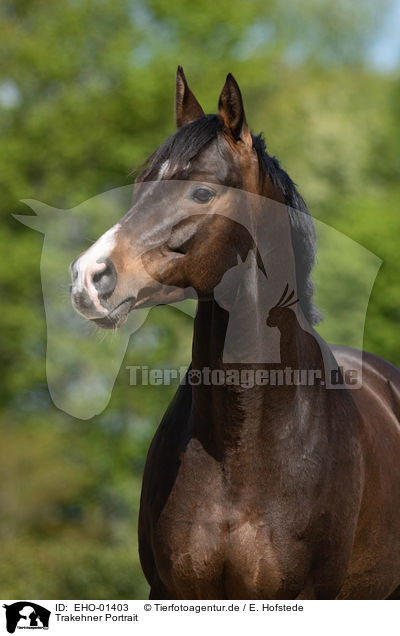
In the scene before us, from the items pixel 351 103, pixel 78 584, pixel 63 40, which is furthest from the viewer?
pixel 351 103

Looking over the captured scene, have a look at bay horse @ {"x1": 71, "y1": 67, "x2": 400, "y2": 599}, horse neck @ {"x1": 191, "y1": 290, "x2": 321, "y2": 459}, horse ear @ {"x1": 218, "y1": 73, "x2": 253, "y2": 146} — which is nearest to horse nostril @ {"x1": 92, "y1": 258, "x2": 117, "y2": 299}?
bay horse @ {"x1": 71, "y1": 67, "x2": 400, "y2": 599}

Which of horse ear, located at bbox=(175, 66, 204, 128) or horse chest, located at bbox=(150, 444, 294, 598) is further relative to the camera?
horse ear, located at bbox=(175, 66, 204, 128)

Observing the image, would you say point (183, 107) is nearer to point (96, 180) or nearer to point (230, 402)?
point (230, 402)

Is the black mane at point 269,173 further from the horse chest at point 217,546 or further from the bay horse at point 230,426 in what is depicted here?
the horse chest at point 217,546

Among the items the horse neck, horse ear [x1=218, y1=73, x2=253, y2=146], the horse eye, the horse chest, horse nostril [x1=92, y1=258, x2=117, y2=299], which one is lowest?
the horse chest

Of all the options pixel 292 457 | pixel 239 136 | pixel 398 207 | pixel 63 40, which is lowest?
pixel 292 457

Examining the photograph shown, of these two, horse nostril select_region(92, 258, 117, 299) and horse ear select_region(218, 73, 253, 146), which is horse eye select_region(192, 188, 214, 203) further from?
horse nostril select_region(92, 258, 117, 299)

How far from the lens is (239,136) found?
367 cm

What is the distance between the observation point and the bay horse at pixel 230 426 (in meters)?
3.48

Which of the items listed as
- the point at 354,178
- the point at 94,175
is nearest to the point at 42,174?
the point at 94,175
